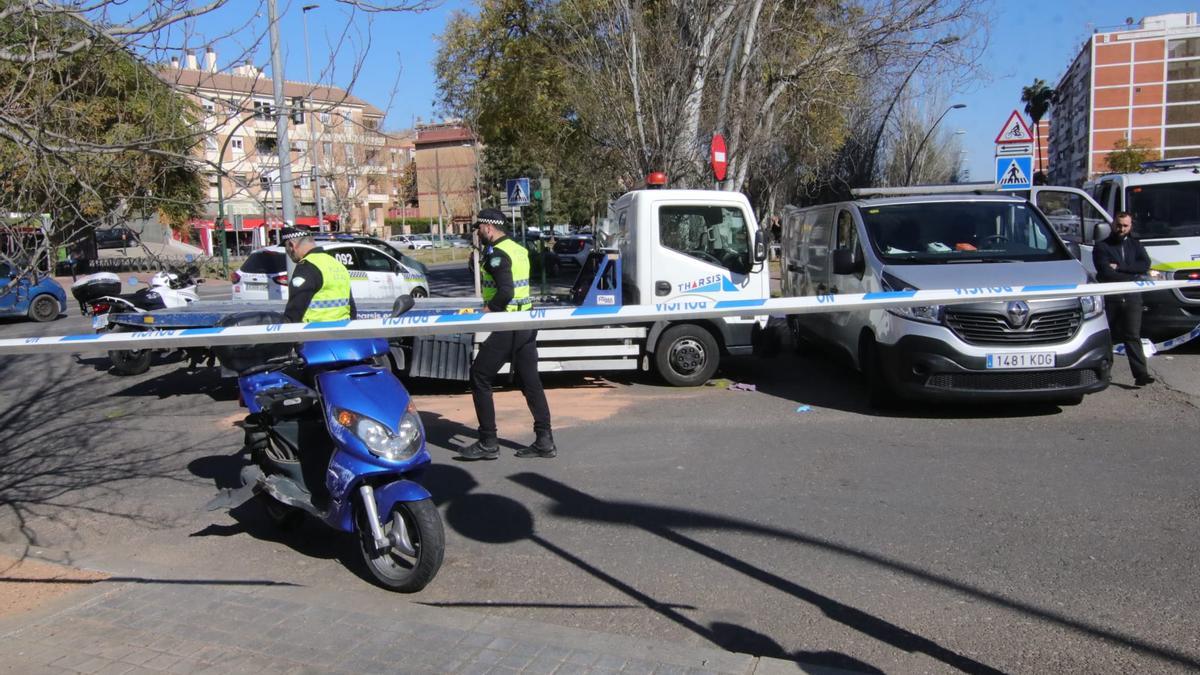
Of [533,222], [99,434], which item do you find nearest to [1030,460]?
[99,434]

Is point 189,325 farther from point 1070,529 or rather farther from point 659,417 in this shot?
point 1070,529

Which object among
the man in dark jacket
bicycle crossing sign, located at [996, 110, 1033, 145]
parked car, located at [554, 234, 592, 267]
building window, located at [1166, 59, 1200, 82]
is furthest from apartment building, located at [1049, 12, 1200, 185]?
the man in dark jacket

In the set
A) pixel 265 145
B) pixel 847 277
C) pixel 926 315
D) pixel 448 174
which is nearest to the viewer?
pixel 265 145

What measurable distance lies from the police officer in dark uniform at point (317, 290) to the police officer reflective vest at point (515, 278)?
4.13ft

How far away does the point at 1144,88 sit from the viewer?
101 meters

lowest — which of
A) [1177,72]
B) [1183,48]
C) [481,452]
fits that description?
[481,452]

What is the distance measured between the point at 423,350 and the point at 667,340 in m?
2.67

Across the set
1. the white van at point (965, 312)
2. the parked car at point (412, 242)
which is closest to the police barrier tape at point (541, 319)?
the white van at point (965, 312)

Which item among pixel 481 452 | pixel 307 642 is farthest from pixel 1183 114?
pixel 307 642

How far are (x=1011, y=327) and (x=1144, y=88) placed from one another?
114 m

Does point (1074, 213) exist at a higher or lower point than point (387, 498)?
higher

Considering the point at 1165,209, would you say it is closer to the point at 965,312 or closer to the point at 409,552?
the point at 965,312

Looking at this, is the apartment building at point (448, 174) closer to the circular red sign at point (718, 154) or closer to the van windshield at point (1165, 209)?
the circular red sign at point (718, 154)

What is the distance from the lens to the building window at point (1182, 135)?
101688 mm
